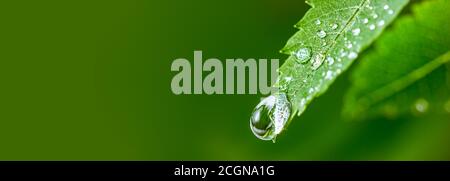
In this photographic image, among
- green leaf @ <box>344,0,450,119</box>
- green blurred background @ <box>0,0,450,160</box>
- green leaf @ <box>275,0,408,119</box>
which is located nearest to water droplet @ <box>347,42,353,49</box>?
green leaf @ <box>275,0,408,119</box>

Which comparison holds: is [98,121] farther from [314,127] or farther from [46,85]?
[314,127]

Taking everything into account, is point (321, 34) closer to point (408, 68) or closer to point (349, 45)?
point (349, 45)

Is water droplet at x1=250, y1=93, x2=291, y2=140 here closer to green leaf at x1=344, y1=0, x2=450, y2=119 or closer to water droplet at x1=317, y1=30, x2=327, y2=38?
water droplet at x1=317, y1=30, x2=327, y2=38

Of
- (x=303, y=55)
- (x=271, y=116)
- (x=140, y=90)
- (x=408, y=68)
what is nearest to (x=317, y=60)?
(x=303, y=55)

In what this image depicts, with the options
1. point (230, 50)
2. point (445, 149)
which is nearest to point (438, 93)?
point (445, 149)

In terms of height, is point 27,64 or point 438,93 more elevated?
point 27,64

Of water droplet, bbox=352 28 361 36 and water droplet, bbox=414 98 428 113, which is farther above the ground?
water droplet, bbox=414 98 428 113
